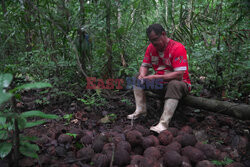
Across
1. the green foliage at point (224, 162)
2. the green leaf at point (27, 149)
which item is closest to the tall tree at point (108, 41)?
the green leaf at point (27, 149)

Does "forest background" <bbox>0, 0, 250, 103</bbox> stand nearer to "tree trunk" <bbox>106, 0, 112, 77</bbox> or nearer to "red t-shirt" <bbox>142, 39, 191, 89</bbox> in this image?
"tree trunk" <bbox>106, 0, 112, 77</bbox>

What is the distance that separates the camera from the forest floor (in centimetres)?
198

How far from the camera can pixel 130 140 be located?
2.34 m

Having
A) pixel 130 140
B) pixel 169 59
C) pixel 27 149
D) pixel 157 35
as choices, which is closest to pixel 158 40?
pixel 157 35

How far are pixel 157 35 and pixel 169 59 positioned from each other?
427 mm

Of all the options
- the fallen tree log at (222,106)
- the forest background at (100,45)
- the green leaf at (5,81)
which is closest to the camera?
the green leaf at (5,81)

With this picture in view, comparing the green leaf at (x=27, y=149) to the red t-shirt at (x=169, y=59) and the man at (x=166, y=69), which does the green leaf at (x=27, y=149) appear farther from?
the red t-shirt at (x=169, y=59)

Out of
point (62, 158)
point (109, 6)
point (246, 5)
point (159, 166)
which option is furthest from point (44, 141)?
point (246, 5)

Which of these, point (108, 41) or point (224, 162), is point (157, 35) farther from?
point (224, 162)

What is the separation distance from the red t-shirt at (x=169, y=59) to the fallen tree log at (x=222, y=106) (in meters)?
0.26

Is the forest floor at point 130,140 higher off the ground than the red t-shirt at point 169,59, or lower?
lower

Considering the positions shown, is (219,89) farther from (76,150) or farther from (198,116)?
(76,150)

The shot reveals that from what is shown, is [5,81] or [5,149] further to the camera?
[5,149]

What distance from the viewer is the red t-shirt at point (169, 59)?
117 inches
